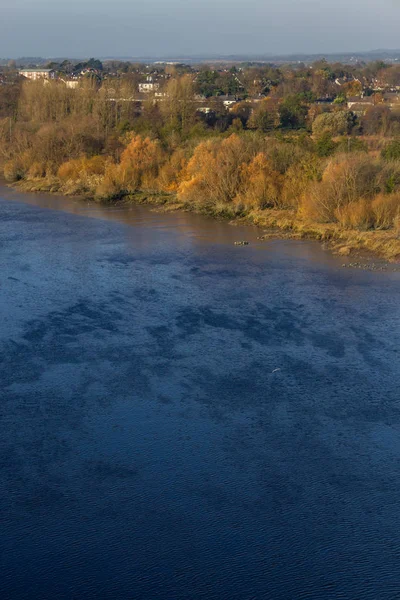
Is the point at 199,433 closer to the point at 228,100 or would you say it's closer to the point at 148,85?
the point at 228,100

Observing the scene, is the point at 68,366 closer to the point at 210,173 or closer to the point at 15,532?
the point at 15,532

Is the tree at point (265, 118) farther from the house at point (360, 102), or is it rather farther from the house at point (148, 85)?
the house at point (148, 85)

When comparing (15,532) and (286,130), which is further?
(286,130)

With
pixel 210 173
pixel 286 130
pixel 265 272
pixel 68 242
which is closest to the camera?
pixel 265 272

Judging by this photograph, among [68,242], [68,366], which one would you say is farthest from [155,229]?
[68,366]

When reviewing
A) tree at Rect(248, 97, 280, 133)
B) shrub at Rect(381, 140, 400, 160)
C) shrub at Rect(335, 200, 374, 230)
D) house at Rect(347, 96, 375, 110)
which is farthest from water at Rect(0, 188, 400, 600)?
house at Rect(347, 96, 375, 110)

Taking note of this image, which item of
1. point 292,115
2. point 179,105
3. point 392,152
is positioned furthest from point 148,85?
point 392,152

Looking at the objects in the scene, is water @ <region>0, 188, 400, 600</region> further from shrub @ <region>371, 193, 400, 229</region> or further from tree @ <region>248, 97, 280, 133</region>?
tree @ <region>248, 97, 280, 133</region>
